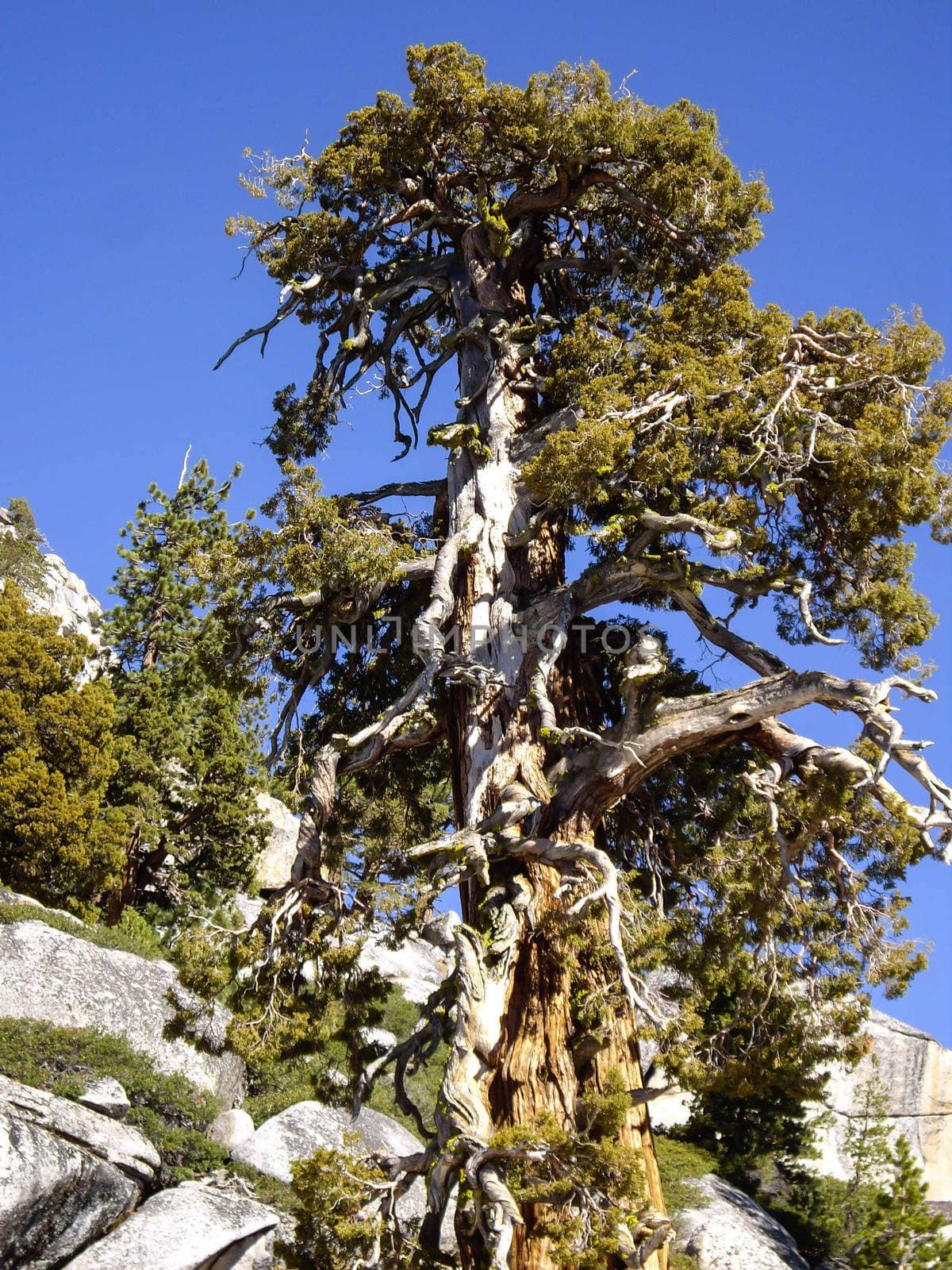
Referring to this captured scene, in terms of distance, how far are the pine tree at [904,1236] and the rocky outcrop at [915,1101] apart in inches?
693

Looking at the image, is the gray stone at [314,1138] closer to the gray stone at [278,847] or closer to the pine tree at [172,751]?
the pine tree at [172,751]

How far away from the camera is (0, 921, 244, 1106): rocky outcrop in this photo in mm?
17141

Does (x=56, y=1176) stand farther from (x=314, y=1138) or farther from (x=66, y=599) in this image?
(x=66, y=599)

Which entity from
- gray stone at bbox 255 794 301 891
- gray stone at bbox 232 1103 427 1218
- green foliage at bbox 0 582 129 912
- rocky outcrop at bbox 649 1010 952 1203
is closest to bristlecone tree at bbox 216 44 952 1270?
gray stone at bbox 232 1103 427 1218

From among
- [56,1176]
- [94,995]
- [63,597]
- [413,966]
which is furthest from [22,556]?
[56,1176]

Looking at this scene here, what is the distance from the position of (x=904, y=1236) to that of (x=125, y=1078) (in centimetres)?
1113

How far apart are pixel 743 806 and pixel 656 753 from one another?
1763 millimetres

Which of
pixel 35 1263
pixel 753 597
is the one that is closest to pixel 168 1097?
pixel 35 1263

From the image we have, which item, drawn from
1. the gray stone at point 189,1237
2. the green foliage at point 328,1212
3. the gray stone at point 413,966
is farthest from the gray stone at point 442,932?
the gray stone at point 413,966

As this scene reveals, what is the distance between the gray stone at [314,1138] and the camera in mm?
16250

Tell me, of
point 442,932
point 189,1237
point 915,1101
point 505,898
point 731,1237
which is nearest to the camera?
point 442,932

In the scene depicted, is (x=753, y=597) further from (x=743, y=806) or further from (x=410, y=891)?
(x=410, y=891)

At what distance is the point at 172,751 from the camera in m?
24.7

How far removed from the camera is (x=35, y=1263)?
495 inches
